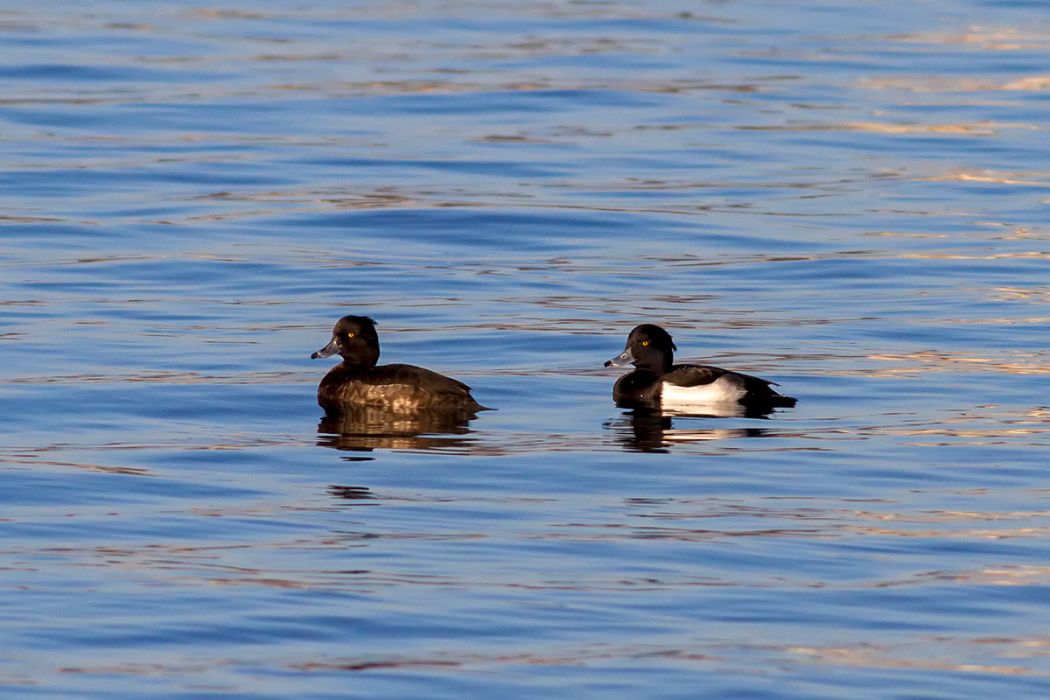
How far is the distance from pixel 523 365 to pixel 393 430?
87.0 inches

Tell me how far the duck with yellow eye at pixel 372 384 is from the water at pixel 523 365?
1.05 ft

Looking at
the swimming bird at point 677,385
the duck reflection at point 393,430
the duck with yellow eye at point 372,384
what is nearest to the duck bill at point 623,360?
the swimming bird at point 677,385

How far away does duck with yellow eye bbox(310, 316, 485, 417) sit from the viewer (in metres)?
14.4

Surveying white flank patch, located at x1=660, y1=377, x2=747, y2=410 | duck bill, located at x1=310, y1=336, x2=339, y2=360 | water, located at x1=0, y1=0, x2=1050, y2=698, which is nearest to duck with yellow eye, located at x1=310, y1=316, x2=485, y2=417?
duck bill, located at x1=310, y1=336, x2=339, y2=360

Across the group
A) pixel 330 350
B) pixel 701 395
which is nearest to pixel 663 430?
pixel 701 395

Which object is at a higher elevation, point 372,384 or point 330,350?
point 330,350

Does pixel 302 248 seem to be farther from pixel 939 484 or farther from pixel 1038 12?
pixel 1038 12

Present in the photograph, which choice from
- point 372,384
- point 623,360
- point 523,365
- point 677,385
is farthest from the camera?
point 523,365

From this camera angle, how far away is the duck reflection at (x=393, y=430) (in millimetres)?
13641

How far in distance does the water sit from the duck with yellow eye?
32cm

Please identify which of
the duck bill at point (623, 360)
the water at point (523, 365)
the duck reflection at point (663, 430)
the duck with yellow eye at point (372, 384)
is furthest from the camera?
the duck bill at point (623, 360)

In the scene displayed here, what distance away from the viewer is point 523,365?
16.3 meters

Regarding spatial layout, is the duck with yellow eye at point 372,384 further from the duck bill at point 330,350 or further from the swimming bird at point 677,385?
the swimming bird at point 677,385

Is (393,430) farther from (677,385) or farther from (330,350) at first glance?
(677,385)
